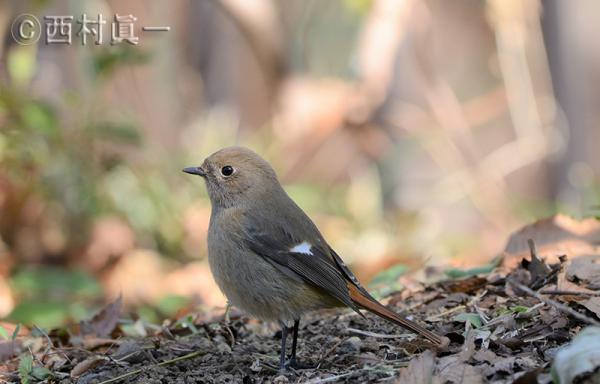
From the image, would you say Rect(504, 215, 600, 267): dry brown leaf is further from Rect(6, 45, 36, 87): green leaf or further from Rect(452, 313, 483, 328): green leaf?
Rect(6, 45, 36, 87): green leaf

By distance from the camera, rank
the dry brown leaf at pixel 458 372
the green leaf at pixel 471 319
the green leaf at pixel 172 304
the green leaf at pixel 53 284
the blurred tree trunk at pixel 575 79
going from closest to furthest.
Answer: the dry brown leaf at pixel 458 372, the green leaf at pixel 471 319, the green leaf at pixel 172 304, the green leaf at pixel 53 284, the blurred tree trunk at pixel 575 79

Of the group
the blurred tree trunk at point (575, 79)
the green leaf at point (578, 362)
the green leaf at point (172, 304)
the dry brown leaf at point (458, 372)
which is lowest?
the green leaf at point (578, 362)

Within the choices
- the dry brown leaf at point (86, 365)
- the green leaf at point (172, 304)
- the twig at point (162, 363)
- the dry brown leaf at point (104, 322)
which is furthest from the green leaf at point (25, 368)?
the green leaf at point (172, 304)

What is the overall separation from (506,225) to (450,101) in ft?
4.79

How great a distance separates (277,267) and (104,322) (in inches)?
48.1

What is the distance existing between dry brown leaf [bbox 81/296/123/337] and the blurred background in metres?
0.73

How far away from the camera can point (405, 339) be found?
3916mm

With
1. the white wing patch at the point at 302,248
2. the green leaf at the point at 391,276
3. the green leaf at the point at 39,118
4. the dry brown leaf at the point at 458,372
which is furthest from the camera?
the green leaf at the point at 39,118

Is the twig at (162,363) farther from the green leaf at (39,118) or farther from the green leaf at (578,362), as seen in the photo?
the green leaf at (39,118)

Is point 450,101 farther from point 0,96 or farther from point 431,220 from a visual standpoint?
point 0,96

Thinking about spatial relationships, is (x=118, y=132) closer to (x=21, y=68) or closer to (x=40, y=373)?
(x=21, y=68)

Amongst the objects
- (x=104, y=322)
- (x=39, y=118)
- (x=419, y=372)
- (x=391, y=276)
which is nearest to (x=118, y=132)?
(x=39, y=118)

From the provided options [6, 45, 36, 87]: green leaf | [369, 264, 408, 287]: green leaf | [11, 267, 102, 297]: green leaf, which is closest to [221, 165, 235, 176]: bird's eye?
[369, 264, 408, 287]: green leaf

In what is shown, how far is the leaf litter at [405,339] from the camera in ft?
10.6
